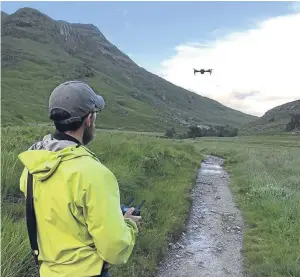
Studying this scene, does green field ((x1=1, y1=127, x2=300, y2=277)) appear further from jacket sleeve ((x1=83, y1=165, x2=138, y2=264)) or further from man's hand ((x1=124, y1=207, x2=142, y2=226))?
jacket sleeve ((x1=83, y1=165, x2=138, y2=264))

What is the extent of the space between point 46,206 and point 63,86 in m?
1.04

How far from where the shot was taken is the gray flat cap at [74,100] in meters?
3.45

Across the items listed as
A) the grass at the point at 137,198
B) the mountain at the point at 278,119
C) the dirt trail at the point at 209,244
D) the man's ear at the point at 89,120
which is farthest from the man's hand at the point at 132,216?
the mountain at the point at 278,119

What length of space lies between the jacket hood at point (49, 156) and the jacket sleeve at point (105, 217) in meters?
0.31

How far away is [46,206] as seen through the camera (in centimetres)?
331

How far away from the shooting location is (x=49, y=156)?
3.27m

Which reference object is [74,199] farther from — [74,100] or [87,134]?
[74,100]

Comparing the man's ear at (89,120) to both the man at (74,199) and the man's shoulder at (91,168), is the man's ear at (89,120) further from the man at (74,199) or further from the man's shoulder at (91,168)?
the man's shoulder at (91,168)

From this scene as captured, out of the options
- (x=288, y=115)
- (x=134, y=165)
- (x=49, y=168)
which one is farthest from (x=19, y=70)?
(x=49, y=168)

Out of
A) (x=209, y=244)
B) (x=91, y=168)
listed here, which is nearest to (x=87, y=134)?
(x=91, y=168)

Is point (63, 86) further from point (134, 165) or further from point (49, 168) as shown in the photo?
point (134, 165)

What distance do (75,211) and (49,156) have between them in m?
0.49

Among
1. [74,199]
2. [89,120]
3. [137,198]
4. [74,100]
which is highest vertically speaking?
[74,100]

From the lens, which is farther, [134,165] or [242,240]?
[134,165]
